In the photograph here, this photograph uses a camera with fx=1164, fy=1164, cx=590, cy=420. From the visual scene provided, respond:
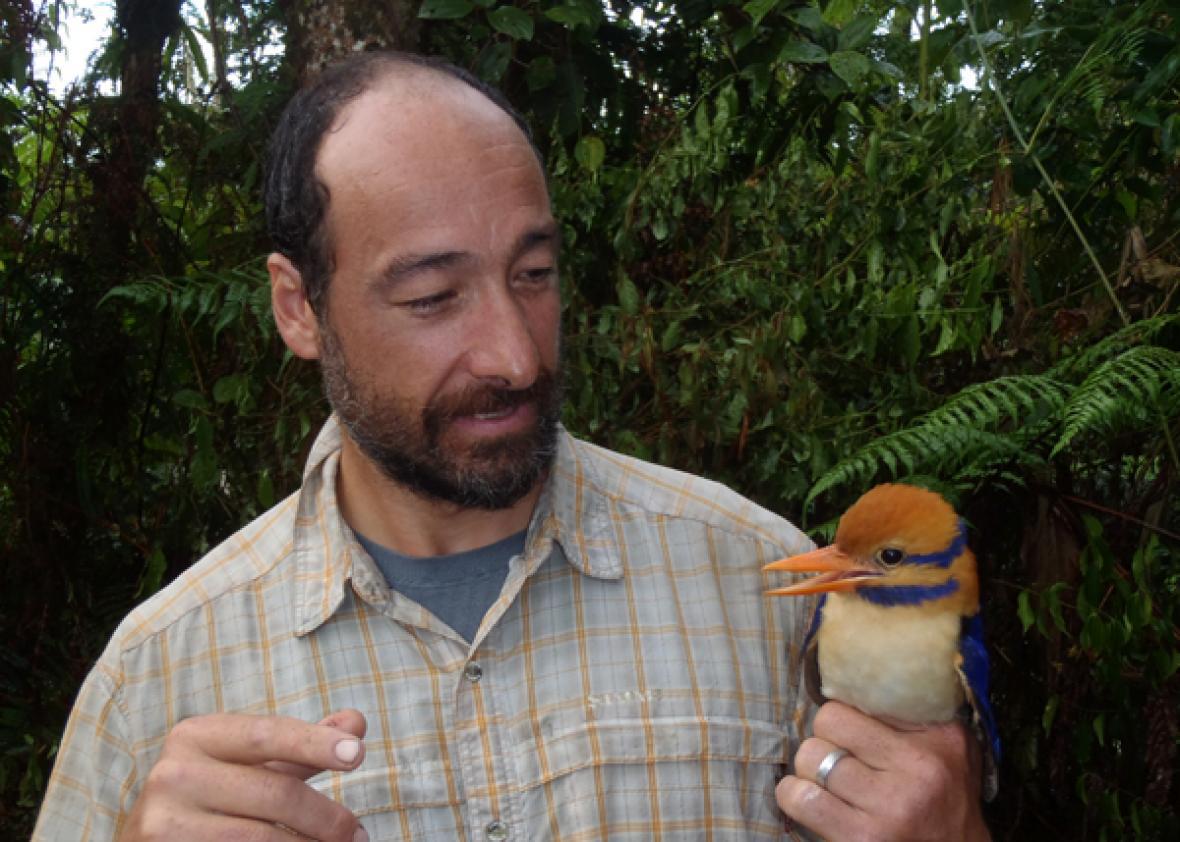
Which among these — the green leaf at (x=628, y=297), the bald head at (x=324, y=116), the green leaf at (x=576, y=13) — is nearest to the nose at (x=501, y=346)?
the bald head at (x=324, y=116)

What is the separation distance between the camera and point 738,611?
2232 mm

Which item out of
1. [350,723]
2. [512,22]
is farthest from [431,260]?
[512,22]

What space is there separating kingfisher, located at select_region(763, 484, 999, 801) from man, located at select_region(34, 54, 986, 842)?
0.27 ft

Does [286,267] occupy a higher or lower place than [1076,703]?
higher

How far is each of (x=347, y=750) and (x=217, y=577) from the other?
35.5 inches

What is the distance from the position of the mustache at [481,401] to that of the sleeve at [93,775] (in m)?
0.75

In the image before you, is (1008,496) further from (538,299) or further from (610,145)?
(538,299)

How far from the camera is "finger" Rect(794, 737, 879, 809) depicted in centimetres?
192

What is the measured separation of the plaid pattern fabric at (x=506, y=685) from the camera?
2.04 metres

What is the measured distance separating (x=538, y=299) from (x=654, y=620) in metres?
0.64

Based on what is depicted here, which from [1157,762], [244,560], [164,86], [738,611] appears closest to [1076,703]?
[1157,762]

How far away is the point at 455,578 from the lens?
225 centimetres

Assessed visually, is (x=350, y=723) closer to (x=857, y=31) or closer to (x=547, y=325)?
(x=547, y=325)

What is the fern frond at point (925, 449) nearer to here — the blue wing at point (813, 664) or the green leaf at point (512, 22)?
the blue wing at point (813, 664)
